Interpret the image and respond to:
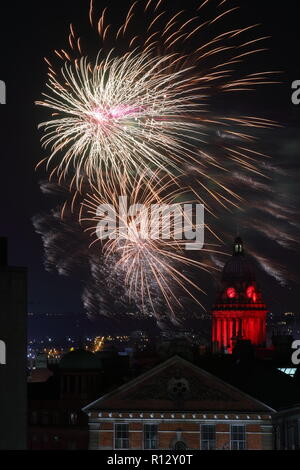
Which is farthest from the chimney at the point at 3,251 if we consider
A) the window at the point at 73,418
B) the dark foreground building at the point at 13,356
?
the window at the point at 73,418

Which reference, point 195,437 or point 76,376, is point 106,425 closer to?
point 195,437

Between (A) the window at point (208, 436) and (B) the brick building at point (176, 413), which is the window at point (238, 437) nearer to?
(B) the brick building at point (176, 413)

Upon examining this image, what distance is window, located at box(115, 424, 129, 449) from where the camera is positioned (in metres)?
94.9

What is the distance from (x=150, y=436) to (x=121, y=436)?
2048mm

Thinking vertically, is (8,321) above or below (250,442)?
above

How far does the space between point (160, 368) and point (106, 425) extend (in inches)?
217

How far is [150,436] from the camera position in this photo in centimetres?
9494

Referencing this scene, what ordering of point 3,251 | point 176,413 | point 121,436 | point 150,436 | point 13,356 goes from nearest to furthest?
point 13,356 → point 3,251 → point 150,436 → point 121,436 → point 176,413

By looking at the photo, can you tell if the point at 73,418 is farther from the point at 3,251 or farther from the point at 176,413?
the point at 3,251

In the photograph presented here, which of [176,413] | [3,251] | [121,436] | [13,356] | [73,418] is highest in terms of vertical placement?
[3,251]

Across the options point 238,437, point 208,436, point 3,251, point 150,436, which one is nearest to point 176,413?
point 150,436

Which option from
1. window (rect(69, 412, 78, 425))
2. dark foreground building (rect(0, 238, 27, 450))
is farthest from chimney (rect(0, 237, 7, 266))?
window (rect(69, 412, 78, 425))

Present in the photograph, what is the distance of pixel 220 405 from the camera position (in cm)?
9475
